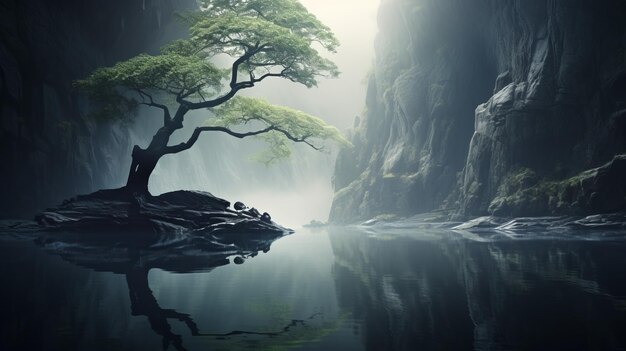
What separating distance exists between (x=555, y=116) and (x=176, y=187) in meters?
58.1

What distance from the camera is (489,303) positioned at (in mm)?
5309

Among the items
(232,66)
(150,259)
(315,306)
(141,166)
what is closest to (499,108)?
(232,66)

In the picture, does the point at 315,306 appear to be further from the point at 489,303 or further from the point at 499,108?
the point at 499,108

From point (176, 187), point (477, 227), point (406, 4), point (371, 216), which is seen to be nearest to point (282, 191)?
point (176, 187)

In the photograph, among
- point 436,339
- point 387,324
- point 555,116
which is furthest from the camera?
point 555,116

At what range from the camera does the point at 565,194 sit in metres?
23.1

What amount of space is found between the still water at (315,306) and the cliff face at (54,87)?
19.7 m

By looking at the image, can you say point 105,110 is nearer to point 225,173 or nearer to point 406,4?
point 406,4

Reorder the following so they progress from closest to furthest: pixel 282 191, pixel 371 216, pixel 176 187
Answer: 1. pixel 371 216
2. pixel 176 187
3. pixel 282 191

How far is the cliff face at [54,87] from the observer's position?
955 inches

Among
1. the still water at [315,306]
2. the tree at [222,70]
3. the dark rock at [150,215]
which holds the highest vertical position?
the tree at [222,70]

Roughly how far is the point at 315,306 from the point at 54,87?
99.1 feet

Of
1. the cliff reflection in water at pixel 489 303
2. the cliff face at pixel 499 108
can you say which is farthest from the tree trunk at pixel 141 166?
the cliff face at pixel 499 108

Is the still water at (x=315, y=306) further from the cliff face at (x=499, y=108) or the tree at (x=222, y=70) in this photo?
the cliff face at (x=499, y=108)
